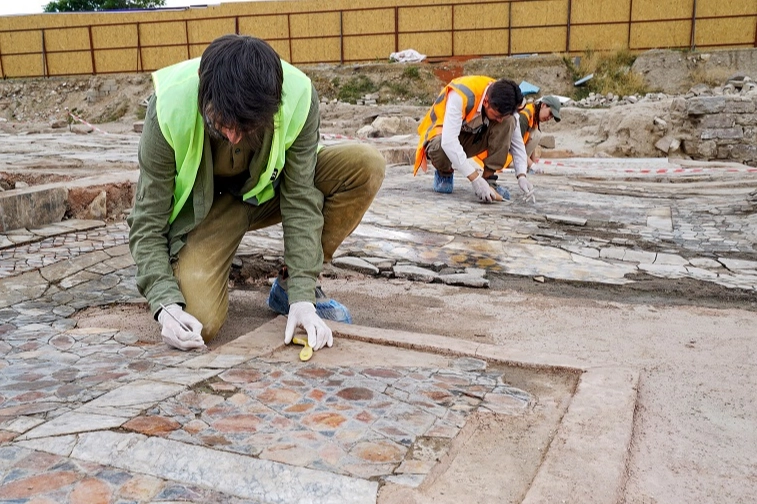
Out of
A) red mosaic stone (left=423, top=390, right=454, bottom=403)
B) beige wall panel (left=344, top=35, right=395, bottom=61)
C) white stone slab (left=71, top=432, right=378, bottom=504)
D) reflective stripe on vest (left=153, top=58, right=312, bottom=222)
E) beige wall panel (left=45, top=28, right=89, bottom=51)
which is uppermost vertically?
beige wall panel (left=45, top=28, right=89, bottom=51)

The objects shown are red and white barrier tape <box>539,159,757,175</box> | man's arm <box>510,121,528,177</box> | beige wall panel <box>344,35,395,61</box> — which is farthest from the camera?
beige wall panel <box>344,35,395,61</box>

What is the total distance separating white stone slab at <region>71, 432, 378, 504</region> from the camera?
1.47 metres

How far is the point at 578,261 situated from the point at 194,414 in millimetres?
2901

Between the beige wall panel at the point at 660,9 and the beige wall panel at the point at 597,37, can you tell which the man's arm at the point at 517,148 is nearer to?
the beige wall panel at the point at 597,37

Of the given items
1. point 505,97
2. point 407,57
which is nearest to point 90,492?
point 505,97

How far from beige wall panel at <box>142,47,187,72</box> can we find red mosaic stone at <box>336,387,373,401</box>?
22.1 metres

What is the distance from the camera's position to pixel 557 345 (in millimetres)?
2684

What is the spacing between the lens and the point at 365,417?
1867mm

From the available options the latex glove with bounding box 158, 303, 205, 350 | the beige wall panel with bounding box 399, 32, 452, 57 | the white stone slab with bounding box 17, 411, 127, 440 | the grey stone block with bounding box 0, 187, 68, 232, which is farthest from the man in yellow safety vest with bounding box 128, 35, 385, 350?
the beige wall panel with bounding box 399, 32, 452, 57

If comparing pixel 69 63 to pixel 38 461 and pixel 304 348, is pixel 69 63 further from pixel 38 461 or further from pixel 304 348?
pixel 38 461

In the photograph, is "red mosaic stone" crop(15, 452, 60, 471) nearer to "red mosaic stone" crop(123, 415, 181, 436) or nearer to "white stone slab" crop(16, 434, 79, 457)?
"white stone slab" crop(16, 434, 79, 457)

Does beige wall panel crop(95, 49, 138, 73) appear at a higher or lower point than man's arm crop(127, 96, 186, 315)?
higher

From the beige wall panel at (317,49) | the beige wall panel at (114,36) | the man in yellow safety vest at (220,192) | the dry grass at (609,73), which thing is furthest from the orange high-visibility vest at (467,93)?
the beige wall panel at (114,36)

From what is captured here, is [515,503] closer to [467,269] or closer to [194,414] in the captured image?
[194,414]
